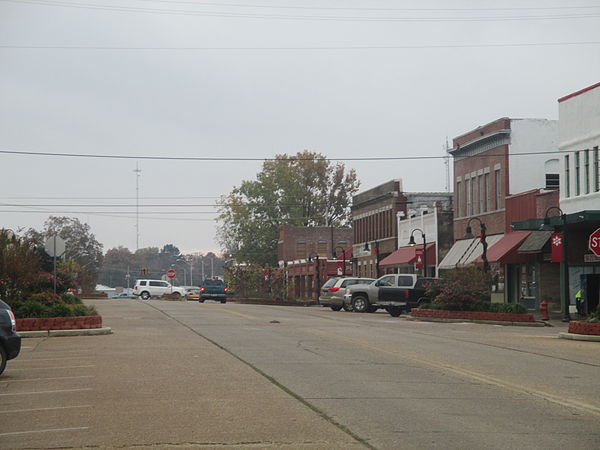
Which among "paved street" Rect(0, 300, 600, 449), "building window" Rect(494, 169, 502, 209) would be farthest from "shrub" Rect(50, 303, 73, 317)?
"building window" Rect(494, 169, 502, 209)

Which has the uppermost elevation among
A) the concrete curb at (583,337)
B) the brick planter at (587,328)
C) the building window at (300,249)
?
the building window at (300,249)

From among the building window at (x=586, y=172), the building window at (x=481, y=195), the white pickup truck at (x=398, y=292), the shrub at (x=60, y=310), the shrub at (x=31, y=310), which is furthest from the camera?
the building window at (x=481, y=195)

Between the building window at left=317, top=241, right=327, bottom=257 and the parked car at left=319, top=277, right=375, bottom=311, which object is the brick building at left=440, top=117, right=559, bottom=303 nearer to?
the parked car at left=319, top=277, right=375, bottom=311

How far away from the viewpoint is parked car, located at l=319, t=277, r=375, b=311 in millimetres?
48875

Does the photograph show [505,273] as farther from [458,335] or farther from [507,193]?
[458,335]

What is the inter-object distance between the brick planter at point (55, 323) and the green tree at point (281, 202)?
77128mm

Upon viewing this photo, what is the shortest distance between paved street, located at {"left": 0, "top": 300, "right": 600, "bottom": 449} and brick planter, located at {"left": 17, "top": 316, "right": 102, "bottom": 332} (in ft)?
9.18

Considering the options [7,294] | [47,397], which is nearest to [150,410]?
[47,397]

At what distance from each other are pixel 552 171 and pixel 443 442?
47033 millimetres

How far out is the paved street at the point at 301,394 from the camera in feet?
32.5

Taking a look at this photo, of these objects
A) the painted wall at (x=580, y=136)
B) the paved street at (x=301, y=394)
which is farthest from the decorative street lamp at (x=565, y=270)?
the paved street at (x=301, y=394)

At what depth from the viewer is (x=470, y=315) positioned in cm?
3816

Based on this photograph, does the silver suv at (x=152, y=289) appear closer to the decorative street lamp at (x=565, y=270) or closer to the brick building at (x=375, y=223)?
the brick building at (x=375, y=223)

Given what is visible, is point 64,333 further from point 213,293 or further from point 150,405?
point 213,293
